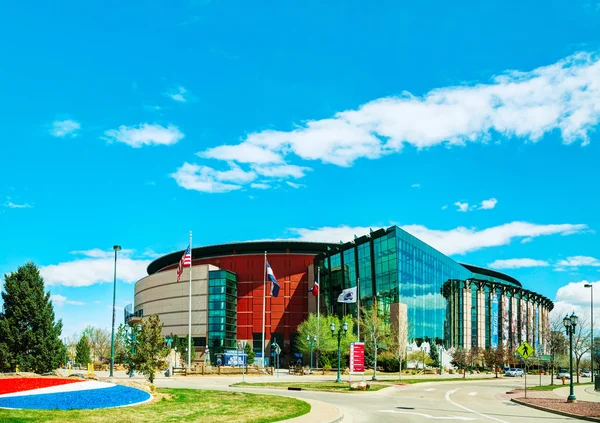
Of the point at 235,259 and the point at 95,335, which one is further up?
the point at 235,259

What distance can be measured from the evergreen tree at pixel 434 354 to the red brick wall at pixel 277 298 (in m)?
23.9

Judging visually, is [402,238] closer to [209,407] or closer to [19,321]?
[19,321]

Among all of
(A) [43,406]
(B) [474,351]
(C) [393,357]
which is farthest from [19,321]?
(B) [474,351]

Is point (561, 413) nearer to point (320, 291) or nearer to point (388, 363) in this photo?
point (388, 363)

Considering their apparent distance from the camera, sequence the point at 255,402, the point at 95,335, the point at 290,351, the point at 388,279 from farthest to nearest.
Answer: the point at 95,335
the point at 290,351
the point at 388,279
the point at 255,402

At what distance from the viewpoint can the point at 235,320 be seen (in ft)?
359

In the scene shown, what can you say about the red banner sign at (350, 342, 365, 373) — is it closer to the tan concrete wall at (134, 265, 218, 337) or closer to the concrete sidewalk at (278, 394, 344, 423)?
the concrete sidewalk at (278, 394, 344, 423)

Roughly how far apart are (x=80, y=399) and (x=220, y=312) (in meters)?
81.3

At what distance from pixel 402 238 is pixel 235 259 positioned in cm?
3679

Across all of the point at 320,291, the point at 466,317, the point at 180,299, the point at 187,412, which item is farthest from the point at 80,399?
the point at 466,317

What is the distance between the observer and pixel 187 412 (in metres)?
23.2

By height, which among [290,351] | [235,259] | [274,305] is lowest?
[290,351]

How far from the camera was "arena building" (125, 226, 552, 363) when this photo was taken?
3487 inches

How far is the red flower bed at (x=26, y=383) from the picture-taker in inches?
1045
